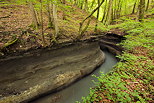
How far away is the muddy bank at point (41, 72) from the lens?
380cm

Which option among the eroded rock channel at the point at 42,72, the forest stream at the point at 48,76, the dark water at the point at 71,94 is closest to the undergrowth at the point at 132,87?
the dark water at the point at 71,94

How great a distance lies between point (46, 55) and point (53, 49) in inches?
20.9

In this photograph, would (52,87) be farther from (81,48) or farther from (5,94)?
(81,48)

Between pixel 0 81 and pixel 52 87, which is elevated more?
pixel 0 81

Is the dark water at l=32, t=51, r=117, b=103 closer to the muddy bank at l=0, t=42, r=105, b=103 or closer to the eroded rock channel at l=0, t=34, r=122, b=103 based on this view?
the eroded rock channel at l=0, t=34, r=122, b=103

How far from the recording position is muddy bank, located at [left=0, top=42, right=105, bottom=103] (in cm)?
380

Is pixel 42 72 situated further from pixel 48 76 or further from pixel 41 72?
pixel 48 76

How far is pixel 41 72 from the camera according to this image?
4.66 metres

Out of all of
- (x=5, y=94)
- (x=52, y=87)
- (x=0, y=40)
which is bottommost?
(x=52, y=87)

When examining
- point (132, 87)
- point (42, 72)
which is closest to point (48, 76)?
Result: point (42, 72)

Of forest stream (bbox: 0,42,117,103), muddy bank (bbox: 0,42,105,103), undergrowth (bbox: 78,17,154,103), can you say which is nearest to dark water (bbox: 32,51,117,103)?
forest stream (bbox: 0,42,117,103)

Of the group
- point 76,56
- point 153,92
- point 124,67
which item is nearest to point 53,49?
point 76,56

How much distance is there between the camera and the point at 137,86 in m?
3.24

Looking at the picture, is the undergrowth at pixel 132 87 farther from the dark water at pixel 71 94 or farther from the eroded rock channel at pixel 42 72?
the eroded rock channel at pixel 42 72
